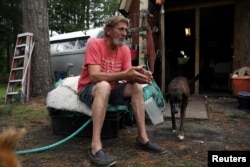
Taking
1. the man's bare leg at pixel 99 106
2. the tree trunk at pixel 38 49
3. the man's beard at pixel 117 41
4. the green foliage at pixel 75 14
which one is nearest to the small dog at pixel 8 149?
the man's bare leg at pixel 99 106

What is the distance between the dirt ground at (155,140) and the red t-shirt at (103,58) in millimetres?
673

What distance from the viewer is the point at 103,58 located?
11.0 ft

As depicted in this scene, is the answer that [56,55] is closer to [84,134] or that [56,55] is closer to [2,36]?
[2,36]

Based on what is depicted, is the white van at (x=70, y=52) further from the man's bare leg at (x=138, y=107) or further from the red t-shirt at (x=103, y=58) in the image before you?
the man's bare leg at (x=138, y=107)

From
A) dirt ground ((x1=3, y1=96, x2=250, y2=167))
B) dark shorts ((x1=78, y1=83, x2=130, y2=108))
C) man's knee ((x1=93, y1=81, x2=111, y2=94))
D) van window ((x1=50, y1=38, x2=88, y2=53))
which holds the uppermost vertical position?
van window ((x1=50, y1=38, x2=88, y2=53))

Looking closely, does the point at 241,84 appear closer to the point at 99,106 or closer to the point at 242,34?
the point at 242,34

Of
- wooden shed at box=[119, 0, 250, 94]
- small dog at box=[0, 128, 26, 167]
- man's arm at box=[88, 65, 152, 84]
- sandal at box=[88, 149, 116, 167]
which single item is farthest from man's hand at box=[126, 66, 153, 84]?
wooden shed at box=[119, 0, 250, 94]

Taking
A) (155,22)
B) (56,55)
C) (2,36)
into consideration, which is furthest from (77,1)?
(155,22)

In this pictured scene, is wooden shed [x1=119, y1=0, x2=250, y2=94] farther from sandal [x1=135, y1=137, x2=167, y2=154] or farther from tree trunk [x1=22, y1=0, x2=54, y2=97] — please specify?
sandal [x1=135, y1=137, x2=167, y2=154]

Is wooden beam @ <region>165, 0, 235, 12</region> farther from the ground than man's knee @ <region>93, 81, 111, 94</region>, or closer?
farther from the ground

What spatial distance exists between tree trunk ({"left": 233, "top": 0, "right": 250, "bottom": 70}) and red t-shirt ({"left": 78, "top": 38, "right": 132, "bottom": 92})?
15.5ft

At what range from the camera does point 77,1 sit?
20781 millimetres

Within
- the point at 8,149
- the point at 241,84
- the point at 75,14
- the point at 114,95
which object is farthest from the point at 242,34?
the point at 75,14

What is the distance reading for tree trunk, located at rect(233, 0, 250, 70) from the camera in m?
7.29
